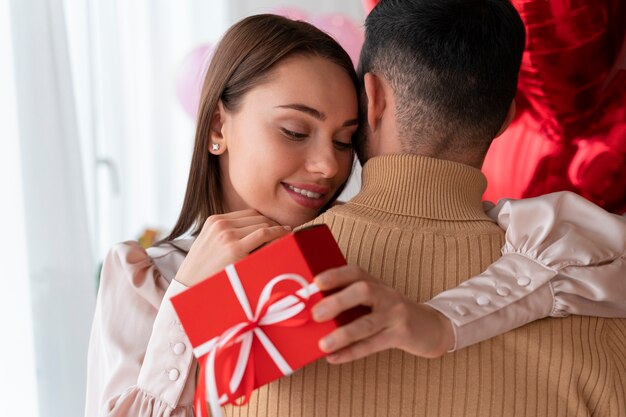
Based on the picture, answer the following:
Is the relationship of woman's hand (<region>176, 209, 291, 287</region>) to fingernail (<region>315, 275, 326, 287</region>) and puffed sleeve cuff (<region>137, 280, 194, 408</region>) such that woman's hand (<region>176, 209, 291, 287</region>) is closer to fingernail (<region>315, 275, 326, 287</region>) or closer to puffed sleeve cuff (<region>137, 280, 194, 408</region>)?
puffed sleeve cuff (<region>137, 280, 194, 408</region>)

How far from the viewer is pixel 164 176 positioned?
10.9 feet

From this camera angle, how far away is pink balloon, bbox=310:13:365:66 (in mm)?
2287

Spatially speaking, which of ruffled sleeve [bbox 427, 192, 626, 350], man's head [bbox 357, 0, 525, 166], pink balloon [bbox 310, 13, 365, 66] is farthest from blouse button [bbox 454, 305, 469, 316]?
pink balloon [bbox 310, 13, 365, 66]

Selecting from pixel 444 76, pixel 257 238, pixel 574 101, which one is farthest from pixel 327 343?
pixel 574 101

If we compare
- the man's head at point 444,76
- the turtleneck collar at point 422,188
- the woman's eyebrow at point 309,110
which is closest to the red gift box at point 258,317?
the turtleneck collar at point 422,188

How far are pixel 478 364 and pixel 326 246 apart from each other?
286 mm

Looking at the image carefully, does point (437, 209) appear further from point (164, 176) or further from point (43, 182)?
point (164, 176)

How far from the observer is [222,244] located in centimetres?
113

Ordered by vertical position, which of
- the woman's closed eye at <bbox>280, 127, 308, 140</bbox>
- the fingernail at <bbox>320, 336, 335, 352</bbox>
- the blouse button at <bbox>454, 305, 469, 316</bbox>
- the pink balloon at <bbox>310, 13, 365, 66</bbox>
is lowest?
the blouse button at <bbox>454, 305, 469, 316</bbox>

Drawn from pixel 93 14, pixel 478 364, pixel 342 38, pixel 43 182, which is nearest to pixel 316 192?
pixel 478 364

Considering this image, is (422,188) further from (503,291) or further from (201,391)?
(201,391)

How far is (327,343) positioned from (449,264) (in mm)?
281

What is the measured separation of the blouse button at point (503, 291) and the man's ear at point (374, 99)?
1.14 ft

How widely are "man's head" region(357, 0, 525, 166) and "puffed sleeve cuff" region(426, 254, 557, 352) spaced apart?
218 mm
